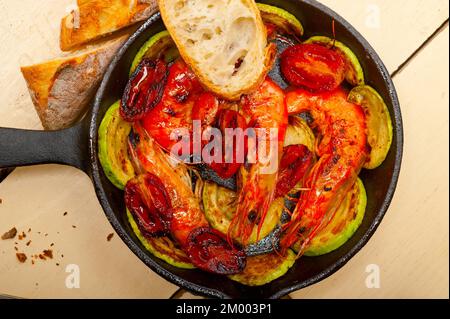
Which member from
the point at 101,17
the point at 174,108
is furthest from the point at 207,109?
the point at 101,17

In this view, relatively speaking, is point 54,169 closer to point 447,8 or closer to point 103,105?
point 103,105

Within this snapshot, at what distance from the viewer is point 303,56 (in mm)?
1920

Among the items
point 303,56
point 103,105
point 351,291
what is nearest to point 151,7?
point 103,105

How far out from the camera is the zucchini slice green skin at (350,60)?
1.93m

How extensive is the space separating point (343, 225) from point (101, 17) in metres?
1.02

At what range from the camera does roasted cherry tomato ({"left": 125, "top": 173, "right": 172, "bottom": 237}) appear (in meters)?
1.86

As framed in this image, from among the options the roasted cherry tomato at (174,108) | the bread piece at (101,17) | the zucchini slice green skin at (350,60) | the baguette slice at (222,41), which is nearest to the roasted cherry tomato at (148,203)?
the roasted cherry tomato at (174,108)

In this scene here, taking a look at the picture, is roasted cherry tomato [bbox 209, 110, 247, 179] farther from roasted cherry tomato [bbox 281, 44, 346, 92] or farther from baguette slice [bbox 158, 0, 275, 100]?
roasted cherry tomato [bbox 281, 44, 346, 92]

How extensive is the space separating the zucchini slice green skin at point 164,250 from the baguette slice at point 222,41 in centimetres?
51

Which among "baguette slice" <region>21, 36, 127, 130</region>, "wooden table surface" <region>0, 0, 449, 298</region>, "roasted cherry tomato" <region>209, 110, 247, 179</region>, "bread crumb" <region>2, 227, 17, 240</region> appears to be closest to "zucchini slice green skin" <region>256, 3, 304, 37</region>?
"wooden table surface" <region>0, 0, 449, 298</region>

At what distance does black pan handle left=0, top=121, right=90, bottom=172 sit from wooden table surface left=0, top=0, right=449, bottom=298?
22 cm

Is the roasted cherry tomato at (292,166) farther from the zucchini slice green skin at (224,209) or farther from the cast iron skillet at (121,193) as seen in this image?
the cast iron skillet at (121,193)

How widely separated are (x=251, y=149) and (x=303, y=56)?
36cm

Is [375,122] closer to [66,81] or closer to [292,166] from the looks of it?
[292,166]
